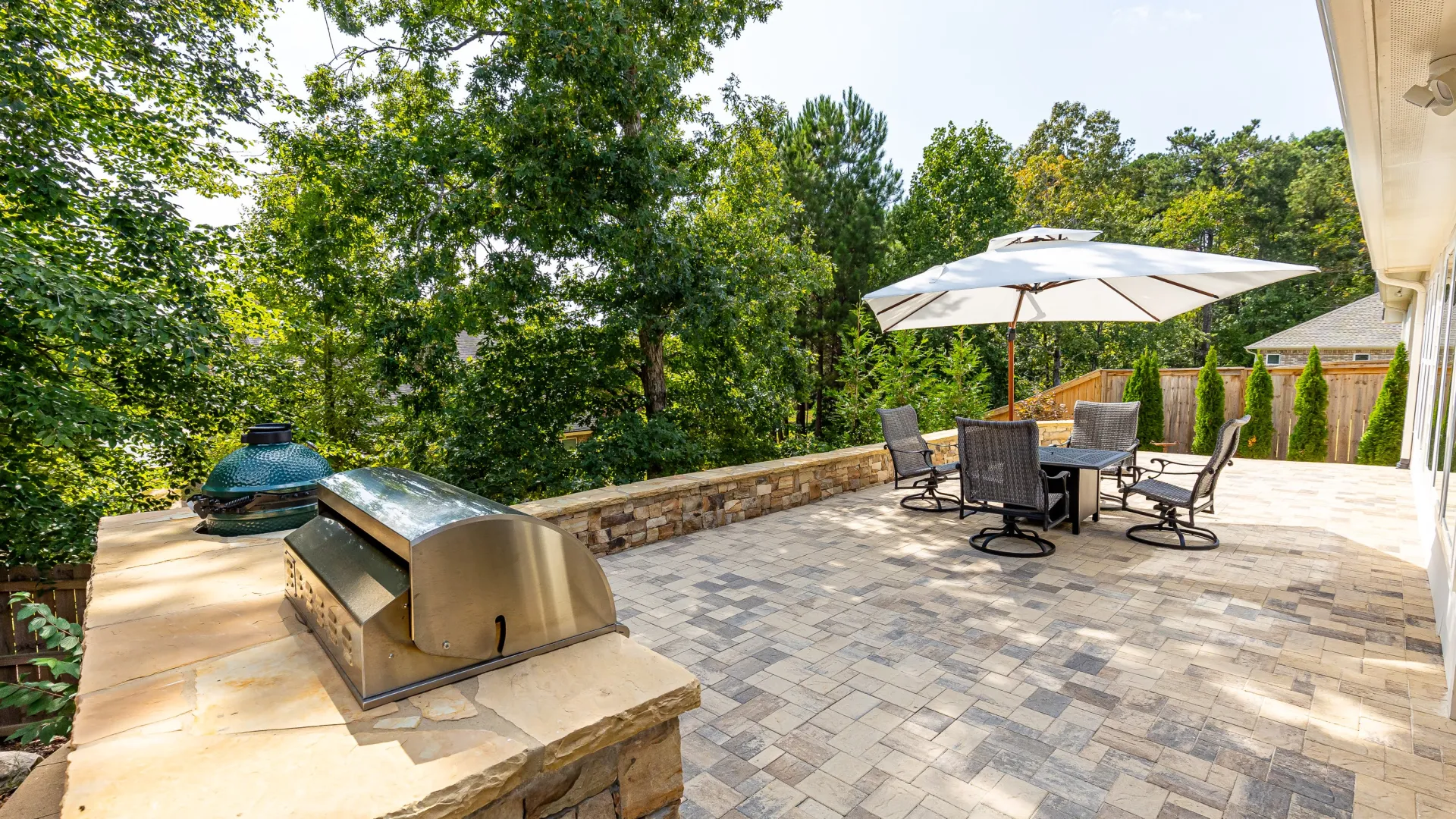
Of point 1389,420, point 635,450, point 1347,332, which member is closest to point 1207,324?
Answer: point 1347,332

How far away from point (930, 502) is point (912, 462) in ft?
1.61

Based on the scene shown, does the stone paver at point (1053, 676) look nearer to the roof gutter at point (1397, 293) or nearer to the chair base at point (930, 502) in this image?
the chair base at point (930, 502)

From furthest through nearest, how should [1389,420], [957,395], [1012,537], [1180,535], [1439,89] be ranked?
[957,395], [1389,420], [1012,537], [1180,535], [1439,89]

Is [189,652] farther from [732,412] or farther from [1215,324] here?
[1215,324]

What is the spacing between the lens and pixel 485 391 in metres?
6.27

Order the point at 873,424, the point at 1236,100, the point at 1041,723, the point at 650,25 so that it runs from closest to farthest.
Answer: the point at 1041,723 → the point at 650,25 → the point at 873,424 → the point at 1236,100

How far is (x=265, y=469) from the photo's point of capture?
2.35 m

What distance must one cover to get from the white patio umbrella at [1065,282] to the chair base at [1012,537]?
149 cm

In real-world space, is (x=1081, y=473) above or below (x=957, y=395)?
below

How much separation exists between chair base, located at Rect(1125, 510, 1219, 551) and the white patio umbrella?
1.57m

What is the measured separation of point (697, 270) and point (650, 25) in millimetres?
2898

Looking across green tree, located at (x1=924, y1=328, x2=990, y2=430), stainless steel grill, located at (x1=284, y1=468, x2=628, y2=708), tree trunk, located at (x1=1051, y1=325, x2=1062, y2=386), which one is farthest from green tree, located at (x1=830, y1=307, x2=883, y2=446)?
tree trunk, located at (x1=1051, y1=325, x2=1062, y2=386)

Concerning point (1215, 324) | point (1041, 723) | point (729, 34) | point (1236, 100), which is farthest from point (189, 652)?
point (1215, 324)

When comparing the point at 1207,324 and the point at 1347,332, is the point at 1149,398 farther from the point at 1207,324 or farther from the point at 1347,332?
the point at 1207,324
